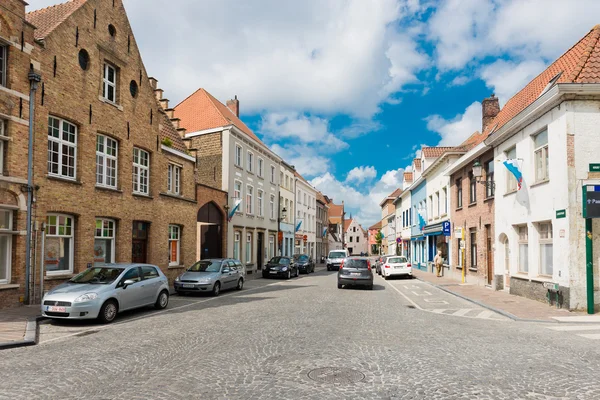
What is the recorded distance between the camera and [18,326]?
10023mm

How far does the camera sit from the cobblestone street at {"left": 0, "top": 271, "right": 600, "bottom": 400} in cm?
559

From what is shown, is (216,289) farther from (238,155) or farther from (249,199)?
Result: (249,199)

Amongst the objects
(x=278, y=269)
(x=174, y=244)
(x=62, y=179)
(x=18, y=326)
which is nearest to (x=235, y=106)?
(x=278, y=269)

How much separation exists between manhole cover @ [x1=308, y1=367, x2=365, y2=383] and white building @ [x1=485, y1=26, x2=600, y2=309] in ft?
31.4

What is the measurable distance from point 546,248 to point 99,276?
1373 cm

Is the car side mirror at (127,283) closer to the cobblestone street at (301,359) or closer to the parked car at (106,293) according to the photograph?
the parked car at (106,293)

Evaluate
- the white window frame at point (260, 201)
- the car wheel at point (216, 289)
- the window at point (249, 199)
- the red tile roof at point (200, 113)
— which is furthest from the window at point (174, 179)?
the white window frame at point (260, 201)

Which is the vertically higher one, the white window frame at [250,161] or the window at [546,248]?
the white window frame at [250,161]

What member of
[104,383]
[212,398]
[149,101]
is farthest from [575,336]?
[149,101]

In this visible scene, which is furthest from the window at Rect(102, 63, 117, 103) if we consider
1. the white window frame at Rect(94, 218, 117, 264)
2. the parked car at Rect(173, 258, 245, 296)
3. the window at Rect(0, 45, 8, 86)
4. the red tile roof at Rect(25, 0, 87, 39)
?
the parked car at Rect(173, 258, 245, 296)

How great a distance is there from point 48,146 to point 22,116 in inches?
56.3

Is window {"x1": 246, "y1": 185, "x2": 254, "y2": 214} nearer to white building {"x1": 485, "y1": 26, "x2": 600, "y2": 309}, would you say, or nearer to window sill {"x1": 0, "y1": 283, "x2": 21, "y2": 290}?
white building {"x1": 485, "y1": 26, "x2": 600, "y2": 309}

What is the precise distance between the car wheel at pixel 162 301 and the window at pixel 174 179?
9.63 metres

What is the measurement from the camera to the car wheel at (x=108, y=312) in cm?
1073
